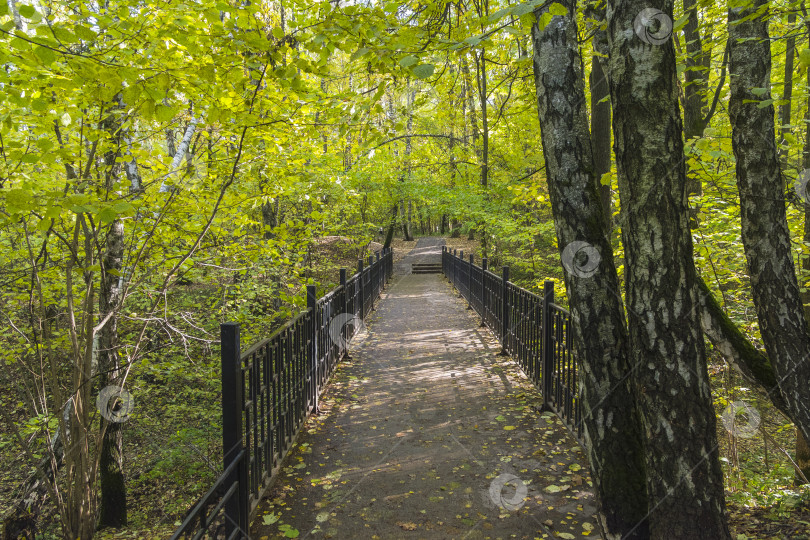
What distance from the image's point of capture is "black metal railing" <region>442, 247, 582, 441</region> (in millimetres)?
4617

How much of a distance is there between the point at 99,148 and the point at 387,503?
12.5ft

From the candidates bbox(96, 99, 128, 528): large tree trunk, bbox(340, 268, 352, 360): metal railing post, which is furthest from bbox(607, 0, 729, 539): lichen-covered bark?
bbox(340, 268, 352, 360): metal railing post

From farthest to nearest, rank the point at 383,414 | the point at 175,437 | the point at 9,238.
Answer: the point at 175,437
the point at 9,238
the point at 383,414

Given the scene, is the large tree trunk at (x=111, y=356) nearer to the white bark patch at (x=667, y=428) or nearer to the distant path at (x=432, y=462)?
the distant path at (x=432, y=462)

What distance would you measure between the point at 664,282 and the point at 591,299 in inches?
23.0

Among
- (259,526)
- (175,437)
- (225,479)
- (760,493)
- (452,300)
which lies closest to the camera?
(225,479)

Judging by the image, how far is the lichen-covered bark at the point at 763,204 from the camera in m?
3.08

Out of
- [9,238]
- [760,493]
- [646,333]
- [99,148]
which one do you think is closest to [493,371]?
[760,493]

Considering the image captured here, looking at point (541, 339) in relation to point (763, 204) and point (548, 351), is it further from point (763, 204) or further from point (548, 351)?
point (763, 204)

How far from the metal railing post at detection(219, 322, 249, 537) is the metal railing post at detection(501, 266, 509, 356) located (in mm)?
5191

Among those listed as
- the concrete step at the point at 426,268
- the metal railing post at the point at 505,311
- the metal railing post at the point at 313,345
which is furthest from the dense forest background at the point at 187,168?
the concrete step at the point at 426,268

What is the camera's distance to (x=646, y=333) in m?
2.19

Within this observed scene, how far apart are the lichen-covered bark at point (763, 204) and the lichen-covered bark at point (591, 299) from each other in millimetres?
1232

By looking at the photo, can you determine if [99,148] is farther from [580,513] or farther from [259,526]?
[580,513]
